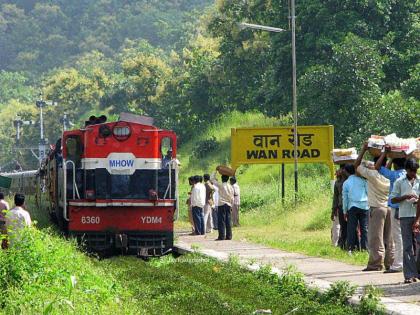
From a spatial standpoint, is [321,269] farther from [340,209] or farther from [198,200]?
[198,200]

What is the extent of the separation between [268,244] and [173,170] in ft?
10.8

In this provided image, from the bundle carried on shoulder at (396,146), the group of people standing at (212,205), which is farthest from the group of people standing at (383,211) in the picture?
the group of people standing at (212,205)

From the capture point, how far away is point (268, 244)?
92.7ft

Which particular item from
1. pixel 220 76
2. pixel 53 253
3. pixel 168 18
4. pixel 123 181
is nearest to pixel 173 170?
pixel 123 181

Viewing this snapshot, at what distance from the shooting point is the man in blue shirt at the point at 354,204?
2177 cm

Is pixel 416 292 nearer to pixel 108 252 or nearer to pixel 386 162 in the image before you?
pixel 386 162

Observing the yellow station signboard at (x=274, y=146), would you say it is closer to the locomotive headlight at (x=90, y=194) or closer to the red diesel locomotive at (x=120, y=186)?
the red diesel locomotive at (x=120, y=186)

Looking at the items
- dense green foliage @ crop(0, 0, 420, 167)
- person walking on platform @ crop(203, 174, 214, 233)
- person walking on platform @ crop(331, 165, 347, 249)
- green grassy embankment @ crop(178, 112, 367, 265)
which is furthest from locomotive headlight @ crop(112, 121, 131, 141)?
dense green foliage @ crop(0, 0, 420, 167)

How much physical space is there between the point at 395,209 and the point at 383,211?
→ 1.30 m

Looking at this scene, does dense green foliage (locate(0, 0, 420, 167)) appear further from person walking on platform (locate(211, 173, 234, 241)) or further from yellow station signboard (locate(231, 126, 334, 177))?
person walking on platform (locate(211, 173, 234, 241))

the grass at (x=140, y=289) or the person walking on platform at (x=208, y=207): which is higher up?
the person walking on platform at (x=208, y=207)

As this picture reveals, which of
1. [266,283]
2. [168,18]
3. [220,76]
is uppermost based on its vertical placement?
[168,18]

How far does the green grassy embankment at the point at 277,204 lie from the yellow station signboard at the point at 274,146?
1.31 meters

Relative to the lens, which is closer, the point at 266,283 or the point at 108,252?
the point at 266,283
